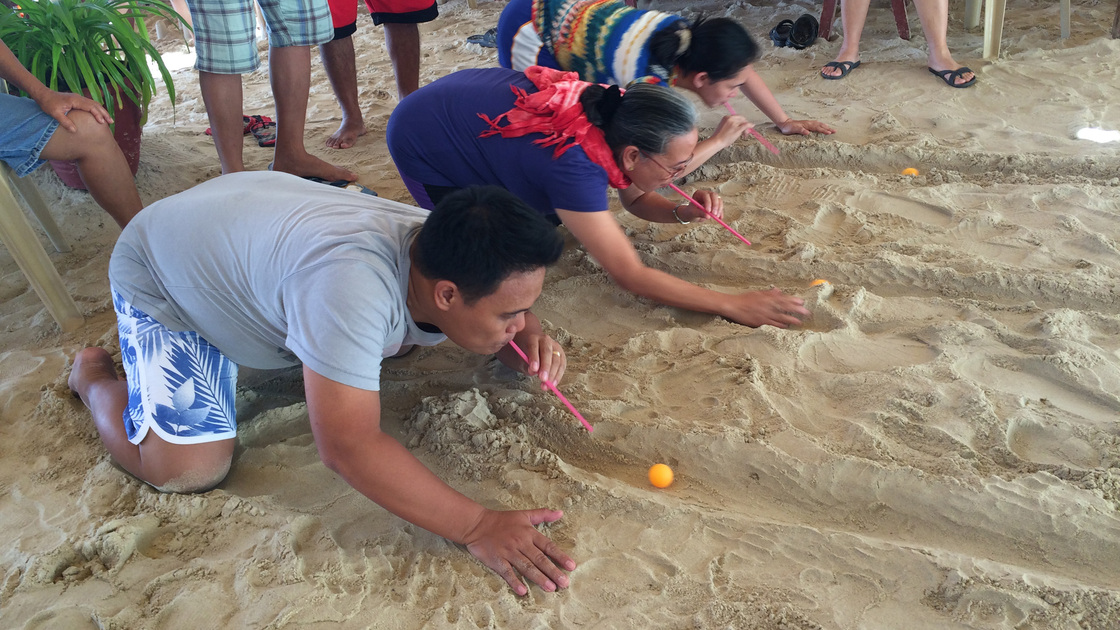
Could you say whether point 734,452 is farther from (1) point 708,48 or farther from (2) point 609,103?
(1) point 708,48

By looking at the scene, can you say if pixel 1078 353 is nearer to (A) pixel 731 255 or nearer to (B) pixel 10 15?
(A) pixel 731 255

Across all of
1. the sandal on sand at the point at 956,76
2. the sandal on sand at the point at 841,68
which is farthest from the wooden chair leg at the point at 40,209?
the sandal on sand at the point at 956,76

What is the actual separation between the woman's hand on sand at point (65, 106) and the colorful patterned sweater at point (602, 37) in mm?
1421

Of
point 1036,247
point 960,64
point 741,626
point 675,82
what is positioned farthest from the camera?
point 960,64

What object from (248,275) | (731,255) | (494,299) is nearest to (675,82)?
(731,255)

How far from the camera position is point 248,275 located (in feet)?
4.61

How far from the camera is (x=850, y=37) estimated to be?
3471 millimetres

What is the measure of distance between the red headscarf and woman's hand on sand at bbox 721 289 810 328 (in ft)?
1.48

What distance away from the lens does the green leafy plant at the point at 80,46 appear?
8.08 feet

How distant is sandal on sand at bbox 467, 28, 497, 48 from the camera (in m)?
4.61

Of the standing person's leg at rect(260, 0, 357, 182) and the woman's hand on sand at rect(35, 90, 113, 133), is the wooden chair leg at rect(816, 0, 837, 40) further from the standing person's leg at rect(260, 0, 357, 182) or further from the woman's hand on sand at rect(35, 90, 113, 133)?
the woman's hand on sand at rect(35, 90, 113, 133)

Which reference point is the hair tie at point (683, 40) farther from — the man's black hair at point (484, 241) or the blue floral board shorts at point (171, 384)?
the blue floral board shorts at point (171, 384)

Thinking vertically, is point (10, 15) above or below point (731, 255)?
above

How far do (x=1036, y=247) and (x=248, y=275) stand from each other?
206 cm
